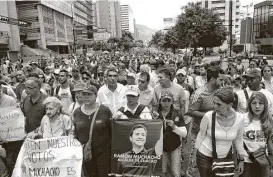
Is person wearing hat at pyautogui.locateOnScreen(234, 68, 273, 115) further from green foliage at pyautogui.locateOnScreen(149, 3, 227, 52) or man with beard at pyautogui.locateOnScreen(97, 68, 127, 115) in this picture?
green foliage at pyautogui.locateOnScreen(149, 3, 227, 52)

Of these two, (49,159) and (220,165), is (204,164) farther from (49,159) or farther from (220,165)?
(49,159)

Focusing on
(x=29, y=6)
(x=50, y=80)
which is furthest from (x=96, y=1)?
(x=50, y=80)

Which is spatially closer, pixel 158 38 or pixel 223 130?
pixel 223 130

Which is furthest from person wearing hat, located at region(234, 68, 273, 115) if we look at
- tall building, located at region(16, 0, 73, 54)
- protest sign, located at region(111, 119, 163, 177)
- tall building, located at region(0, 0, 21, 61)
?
tall building, located at region(16, 0, 73, 54)

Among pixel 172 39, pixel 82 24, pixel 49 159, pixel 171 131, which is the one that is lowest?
pixel 49 159

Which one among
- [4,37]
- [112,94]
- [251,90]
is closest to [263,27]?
[4,37]

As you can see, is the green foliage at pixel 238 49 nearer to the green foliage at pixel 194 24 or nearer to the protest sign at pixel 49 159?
the green foliage at pixel 194 24

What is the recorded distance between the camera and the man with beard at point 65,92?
6766 mm

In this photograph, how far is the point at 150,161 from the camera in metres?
4.04

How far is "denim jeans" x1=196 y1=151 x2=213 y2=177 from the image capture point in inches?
153

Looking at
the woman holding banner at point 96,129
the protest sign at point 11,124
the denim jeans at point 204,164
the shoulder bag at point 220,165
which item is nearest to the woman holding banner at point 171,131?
the denim jeans at point 204,164

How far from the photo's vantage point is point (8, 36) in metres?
48.7

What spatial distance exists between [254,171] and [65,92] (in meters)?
4.27

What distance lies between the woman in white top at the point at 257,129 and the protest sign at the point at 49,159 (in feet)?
7.17
